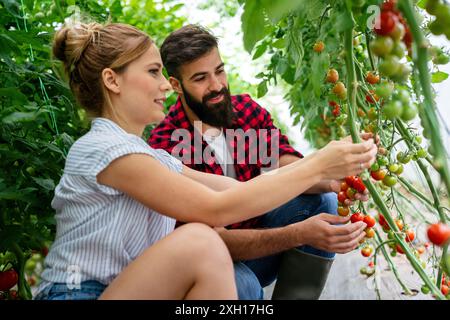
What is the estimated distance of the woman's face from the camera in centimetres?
117

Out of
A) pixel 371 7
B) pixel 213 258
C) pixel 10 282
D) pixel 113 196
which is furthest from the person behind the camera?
pixel 10 282

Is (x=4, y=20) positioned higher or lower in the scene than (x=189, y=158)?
higher

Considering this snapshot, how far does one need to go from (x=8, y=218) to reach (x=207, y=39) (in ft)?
2.68

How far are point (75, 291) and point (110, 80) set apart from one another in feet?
1.52

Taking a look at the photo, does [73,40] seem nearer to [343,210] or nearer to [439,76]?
[343,210]

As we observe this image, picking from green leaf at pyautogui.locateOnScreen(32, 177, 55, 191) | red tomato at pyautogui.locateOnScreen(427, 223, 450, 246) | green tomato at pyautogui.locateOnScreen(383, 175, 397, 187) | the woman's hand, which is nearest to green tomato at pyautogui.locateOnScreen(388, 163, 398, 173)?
green tomato at pyautogui.locateOnScreen(383, 175, 397, 187)

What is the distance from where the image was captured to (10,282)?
1520 millimetres

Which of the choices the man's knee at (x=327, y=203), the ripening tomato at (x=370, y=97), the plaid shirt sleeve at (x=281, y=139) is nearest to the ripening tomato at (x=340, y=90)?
the ripening tomato at (x=370, y=97)

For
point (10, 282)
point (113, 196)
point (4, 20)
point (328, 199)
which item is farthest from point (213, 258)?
point (4, 20)

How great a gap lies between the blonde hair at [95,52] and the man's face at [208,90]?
0.50 metres

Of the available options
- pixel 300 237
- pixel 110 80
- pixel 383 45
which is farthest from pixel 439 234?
pixel 110 80

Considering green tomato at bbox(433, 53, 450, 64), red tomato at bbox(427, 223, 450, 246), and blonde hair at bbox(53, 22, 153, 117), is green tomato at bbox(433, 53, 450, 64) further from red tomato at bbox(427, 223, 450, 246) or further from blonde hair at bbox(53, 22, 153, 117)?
blonde hair at bbox(53, 22, 153, 117)

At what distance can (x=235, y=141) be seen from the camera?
1.78 meters

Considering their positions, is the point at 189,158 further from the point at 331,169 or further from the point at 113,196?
the point at 331,169
